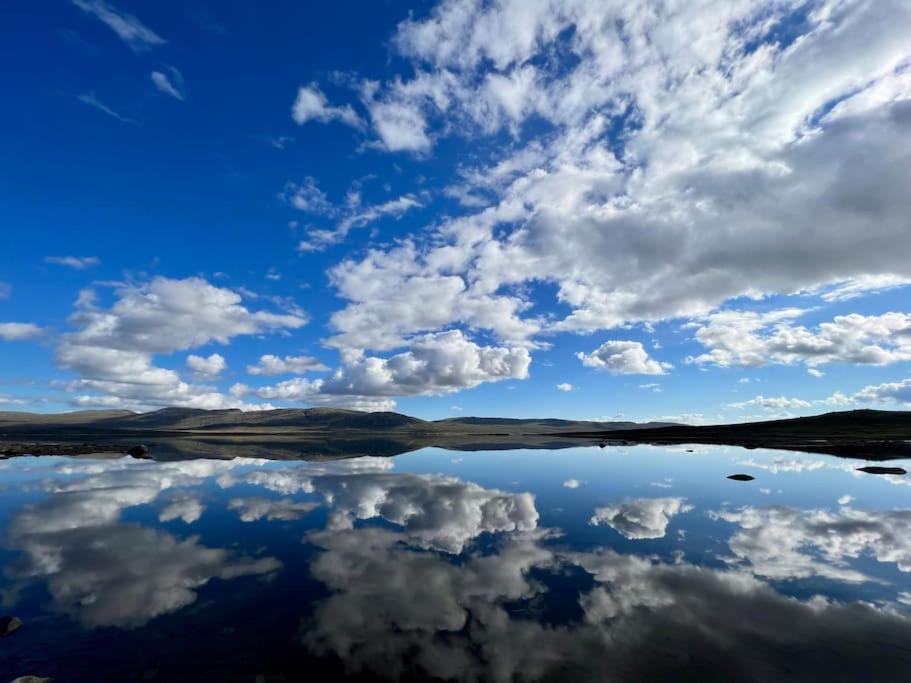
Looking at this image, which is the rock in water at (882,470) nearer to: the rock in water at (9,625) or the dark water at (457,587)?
the dark water at (457,587)

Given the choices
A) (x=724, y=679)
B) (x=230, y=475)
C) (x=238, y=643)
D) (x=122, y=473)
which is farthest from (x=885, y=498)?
(x=122, y=473)

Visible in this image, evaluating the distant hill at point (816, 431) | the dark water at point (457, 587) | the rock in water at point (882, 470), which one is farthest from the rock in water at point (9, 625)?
the distant hill at point (816, 431)

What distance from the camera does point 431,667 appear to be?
11.4 meters

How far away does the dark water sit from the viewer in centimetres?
1162

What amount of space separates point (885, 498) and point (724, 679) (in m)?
34.0

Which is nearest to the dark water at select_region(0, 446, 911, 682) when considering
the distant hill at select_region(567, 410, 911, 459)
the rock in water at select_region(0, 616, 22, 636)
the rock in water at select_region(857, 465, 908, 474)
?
the rock in water at select_region(0, 616, 22, 636)

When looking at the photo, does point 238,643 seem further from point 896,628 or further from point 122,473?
point 122,473

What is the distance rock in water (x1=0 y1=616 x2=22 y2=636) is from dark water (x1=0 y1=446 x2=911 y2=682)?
233 millimetres

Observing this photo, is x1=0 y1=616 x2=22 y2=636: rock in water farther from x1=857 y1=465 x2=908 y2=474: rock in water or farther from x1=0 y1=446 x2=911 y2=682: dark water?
x1=857 y1=465 x2=908 y2=474: rock in water

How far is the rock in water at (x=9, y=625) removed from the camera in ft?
42.2

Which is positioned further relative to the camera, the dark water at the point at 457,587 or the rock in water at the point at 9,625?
the rock in water at the point at 9,625

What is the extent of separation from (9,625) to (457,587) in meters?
13.2

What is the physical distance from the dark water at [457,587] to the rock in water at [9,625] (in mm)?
233

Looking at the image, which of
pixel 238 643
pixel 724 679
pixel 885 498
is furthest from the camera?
pixel 885 498
